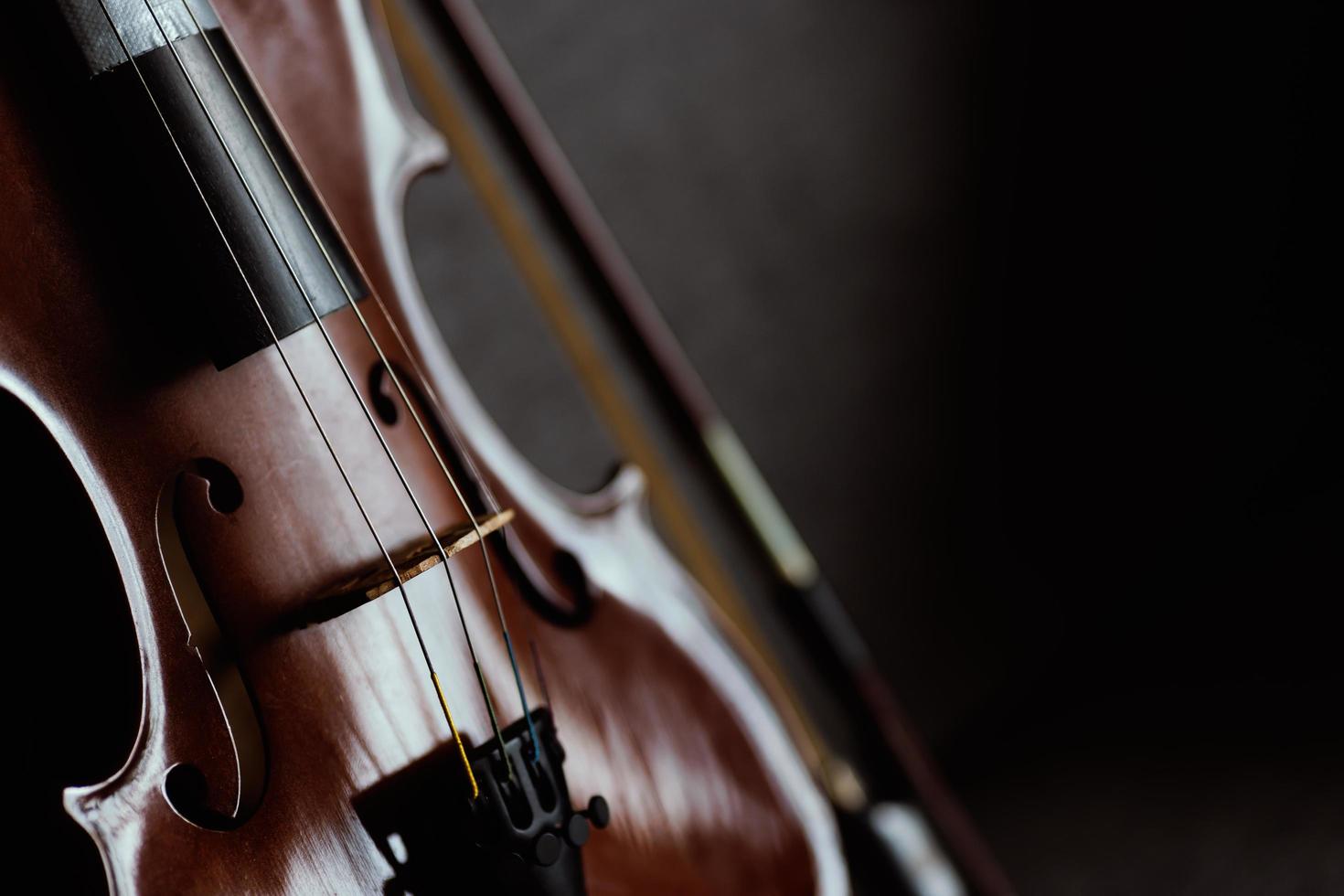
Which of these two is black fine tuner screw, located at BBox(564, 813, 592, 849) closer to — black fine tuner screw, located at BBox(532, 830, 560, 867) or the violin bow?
black fine tuner screw, located at BBox(532, 830, 560, 867)

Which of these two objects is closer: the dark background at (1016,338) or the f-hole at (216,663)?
the f-hole at (216,663)

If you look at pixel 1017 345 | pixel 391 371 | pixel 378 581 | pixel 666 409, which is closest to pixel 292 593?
pixel 378 581

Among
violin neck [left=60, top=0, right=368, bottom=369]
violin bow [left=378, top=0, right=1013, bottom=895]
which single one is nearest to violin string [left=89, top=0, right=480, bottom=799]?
violin neck [left=60, top=0, right=368, bottom=369]

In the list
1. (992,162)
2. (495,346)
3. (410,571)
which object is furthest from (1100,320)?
(410,571)

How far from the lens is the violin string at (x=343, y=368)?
1.74 feet

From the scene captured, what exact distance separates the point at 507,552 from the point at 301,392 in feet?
0.53

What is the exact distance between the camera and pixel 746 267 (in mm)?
1239

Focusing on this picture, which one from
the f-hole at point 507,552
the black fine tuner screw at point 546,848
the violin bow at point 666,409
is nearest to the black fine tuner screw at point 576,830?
the black fine tuner screw at point 546,848

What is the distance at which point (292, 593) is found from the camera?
54 centimetres

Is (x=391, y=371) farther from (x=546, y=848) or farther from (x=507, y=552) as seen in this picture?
(x=546, y=848)

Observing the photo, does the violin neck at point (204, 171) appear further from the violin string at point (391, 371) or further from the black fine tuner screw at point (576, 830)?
the black fine tuner screw at point (576, 830)

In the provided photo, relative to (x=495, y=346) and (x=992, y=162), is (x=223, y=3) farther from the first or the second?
(x=992, y=162)

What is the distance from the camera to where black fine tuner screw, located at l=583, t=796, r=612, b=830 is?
0.56 meters

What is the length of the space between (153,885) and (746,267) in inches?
37.2
